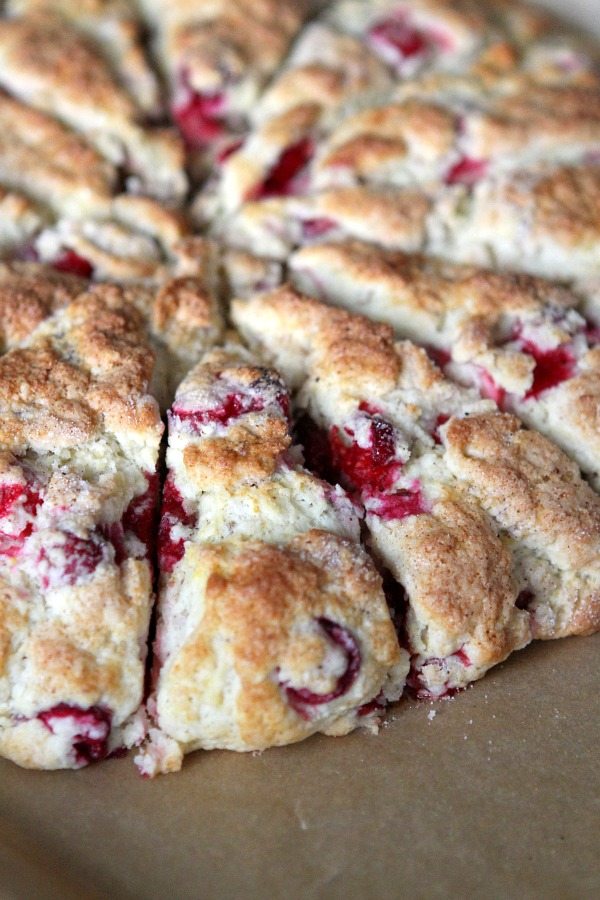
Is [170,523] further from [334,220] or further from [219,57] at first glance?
[219,57]

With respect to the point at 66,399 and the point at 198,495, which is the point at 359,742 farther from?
the point at 66,399

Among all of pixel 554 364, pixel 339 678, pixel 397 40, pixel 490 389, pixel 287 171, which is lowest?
pixel 339 678

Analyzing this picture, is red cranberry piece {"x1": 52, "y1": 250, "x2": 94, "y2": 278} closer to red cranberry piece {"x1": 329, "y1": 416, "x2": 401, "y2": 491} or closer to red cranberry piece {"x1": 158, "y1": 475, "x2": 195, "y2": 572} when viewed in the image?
red cranberry piece {"x1": 158, "y1": 475, "x2": 195, "y2": 572}

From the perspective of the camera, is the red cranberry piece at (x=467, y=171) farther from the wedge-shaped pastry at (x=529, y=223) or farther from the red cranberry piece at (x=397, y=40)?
the red cranberry piece at (x=397, y=40)

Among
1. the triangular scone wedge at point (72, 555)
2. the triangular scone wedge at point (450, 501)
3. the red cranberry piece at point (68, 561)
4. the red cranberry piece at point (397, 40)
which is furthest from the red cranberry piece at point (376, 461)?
the red cranberry piece at point (397, 40)

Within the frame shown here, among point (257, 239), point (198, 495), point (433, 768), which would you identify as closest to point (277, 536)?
point (198, 495)

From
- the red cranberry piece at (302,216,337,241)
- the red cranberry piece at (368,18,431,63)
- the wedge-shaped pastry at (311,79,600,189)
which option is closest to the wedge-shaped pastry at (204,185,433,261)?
the red cranberry piece at (302,216,337,241)

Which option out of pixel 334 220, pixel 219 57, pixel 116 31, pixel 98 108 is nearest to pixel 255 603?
pixel 334 220
